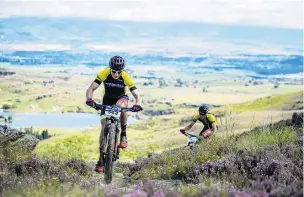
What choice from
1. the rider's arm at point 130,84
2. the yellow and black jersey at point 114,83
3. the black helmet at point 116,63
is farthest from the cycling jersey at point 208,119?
the black helmet at point 116,63

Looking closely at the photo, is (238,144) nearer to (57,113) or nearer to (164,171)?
(164,171)

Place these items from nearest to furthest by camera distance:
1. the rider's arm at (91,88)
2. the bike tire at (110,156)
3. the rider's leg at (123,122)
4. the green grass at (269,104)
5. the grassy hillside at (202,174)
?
the grassy hillside at (202,174) → the bike tire at (110,156) → the rider's leg at (123,122) → the rider's arm at (91,88) → the green grass at (269,104)

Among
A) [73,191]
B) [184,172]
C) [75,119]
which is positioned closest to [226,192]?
[73,191]

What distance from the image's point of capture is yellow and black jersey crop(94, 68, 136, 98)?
36.6 ft

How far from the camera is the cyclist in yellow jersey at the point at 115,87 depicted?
11.0 meters

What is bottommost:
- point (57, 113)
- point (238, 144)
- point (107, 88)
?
point (57, 113)

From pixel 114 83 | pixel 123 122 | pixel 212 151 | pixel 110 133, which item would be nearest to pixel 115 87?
pixel 114 83

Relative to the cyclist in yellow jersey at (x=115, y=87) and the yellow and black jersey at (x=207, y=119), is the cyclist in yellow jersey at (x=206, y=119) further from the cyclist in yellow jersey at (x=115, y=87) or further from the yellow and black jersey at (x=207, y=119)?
the cyclist in yellow jersey at (x=115, y=87)

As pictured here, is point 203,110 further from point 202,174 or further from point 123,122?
point 202,174

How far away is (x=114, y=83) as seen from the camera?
11227 mm

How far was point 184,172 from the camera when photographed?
1070 cm

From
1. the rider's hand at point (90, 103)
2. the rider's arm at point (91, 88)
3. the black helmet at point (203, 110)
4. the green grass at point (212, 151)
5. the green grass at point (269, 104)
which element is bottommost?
the green grass at point (269, 104)

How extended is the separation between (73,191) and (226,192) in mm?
2277

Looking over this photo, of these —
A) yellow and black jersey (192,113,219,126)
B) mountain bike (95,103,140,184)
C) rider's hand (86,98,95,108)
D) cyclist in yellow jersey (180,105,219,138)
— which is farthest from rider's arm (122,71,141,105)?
yellow and black jersey (192,113,219,126)
